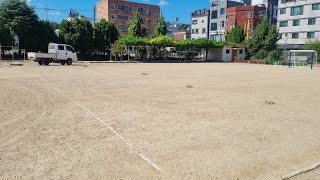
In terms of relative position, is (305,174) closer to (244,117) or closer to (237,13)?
(244,117)

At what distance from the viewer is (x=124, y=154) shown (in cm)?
527

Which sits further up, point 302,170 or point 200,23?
point 200,23

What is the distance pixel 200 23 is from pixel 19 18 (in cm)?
5879

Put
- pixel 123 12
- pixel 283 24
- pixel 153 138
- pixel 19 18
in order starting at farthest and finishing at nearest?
pixel 123 12, pixel 283 24, pixel 19 18, pixel 153 138

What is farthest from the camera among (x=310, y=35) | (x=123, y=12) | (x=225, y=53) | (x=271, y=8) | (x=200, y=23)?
(x=200, y=23)

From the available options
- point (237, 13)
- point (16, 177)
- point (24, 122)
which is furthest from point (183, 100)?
point (237, 13)

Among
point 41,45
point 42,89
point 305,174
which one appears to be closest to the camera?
point 305,174

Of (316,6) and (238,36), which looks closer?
(316,6)

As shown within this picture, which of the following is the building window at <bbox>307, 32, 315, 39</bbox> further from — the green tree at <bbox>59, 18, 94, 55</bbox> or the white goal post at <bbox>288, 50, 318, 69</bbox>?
the green tree at <bbox>59, 18, 94, 55</bbox>

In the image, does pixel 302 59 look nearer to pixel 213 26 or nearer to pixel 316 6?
pixel 316 6

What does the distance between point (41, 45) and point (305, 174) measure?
1539 inches

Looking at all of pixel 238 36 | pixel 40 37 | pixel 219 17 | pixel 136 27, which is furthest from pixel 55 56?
pixel 219 17

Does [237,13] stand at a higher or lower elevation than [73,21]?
higher

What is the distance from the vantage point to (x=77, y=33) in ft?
131
